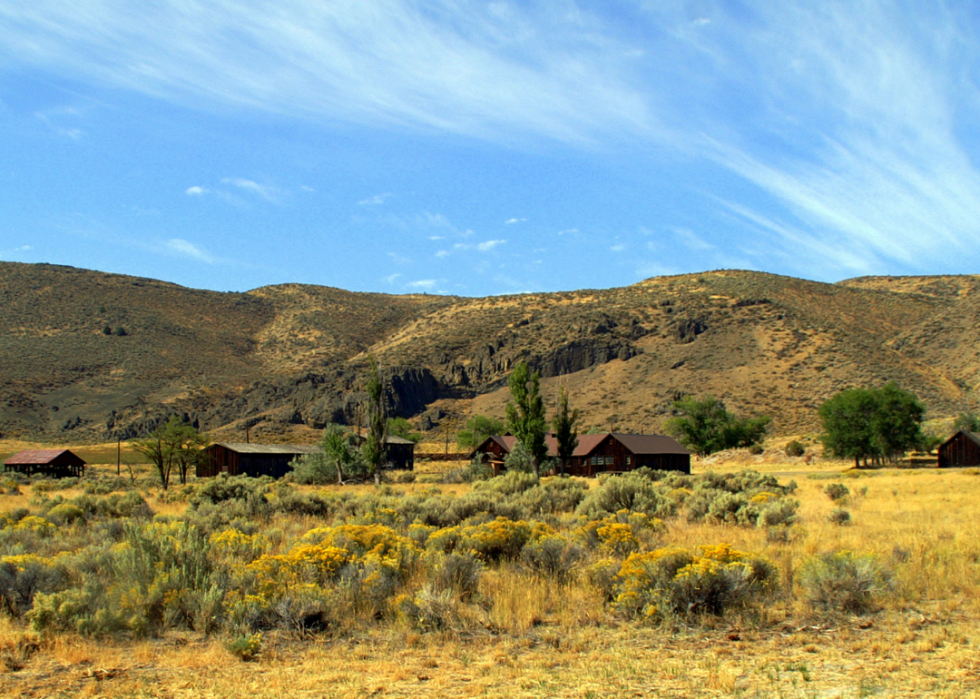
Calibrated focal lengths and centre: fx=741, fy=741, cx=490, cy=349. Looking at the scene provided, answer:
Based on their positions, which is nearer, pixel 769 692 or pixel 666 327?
pixel 769 692

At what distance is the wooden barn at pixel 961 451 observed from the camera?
47.3 meters

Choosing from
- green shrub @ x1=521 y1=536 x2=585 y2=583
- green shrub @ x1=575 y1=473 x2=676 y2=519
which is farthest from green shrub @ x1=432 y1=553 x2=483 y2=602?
green shrub @ x1=575 y1=473 x2=676 y2=519

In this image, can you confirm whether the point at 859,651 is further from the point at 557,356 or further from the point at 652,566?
the point at 557,356

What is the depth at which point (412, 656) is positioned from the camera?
6.94 m

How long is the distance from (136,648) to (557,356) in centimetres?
9850

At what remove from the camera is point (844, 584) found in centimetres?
819

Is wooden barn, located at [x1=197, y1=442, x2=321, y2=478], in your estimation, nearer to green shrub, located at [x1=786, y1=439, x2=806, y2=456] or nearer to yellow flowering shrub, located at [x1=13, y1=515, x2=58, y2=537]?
yellow flowering shrub, located at [x1=13, y1=515, x2=58, y2=537]

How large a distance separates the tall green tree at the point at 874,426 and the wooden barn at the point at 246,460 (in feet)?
129

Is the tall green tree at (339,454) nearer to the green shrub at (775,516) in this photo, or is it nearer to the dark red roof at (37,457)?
the dark red roof at (37,457)

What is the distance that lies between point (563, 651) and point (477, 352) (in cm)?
10508

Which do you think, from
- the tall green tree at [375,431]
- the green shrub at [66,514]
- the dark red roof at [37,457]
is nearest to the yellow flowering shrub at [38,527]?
the green shrub at [66,514]

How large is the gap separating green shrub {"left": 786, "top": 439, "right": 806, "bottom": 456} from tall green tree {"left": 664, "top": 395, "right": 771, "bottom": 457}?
7.18m

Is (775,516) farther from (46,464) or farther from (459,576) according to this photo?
(46,464)

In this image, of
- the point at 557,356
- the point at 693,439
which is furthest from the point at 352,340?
the point at 693,439
